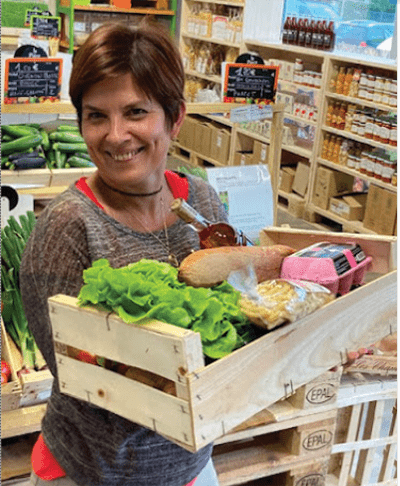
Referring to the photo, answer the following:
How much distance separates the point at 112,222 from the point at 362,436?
1718 mm

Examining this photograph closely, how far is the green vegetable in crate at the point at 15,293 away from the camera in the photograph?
243 cm

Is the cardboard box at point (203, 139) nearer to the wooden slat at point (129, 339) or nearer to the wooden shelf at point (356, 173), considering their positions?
the wooden shelf at point (356, 173)

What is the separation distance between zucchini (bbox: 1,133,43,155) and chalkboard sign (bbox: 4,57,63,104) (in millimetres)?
582

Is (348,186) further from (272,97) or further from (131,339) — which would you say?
(131,339)

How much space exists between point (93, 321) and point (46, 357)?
0.27 meters

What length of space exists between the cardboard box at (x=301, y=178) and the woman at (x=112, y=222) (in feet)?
19.0

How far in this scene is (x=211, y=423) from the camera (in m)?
1.06

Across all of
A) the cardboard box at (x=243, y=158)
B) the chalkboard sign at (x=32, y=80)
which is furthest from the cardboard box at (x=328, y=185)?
the chalkboard sign at (x=32, y=80)

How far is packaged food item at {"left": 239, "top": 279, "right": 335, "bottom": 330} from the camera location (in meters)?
1.08

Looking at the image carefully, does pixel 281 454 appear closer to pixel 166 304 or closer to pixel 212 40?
pixel 166 304

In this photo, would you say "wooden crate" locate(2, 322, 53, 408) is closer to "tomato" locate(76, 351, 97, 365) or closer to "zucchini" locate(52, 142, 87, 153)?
"tomato" locate(76, 351, 97, 365)

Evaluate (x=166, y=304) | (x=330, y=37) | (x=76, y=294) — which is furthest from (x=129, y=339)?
(x=330, y=37)

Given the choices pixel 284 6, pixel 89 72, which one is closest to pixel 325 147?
pixel 284 6

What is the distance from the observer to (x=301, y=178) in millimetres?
7195
